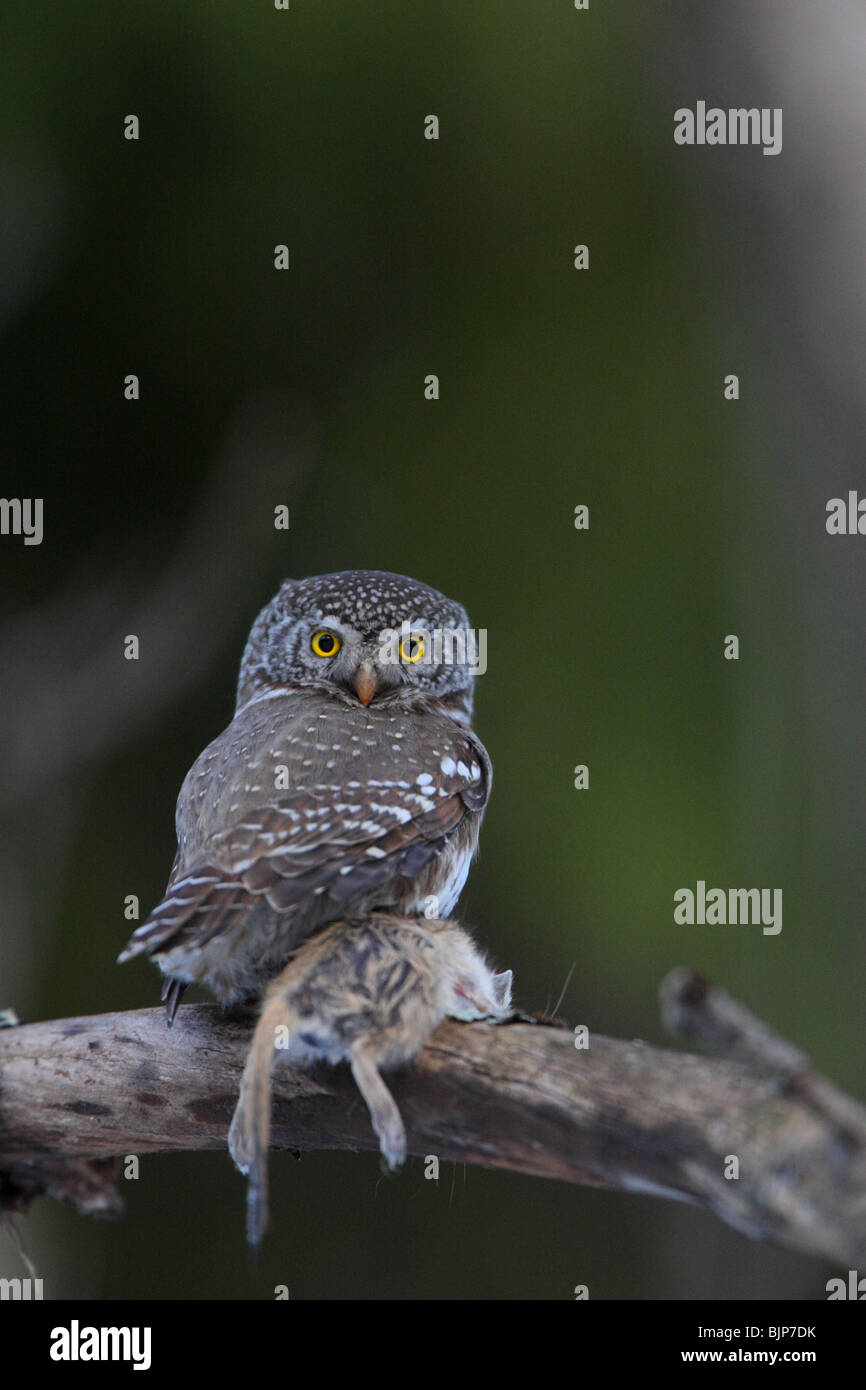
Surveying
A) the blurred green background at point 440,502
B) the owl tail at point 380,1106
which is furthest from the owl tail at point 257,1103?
the blurred green background at point 440,502

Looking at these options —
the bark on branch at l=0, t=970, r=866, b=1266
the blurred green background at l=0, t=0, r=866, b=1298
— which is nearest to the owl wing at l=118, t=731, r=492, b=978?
the bark on branch at l=0, t=970, r=866, b=1266

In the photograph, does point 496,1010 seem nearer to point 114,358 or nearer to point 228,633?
point 228,633

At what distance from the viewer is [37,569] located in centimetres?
472

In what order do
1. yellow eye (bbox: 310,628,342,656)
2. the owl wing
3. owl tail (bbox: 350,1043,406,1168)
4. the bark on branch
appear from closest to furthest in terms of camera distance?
the bark on branch < owl tail (bbox: 350,1043,406,1168) < the owl wing < yellow eye (bbox: 310,628,342,656)

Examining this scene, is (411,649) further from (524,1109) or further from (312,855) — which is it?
(524,1109)

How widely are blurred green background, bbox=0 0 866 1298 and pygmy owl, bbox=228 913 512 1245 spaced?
231 cm

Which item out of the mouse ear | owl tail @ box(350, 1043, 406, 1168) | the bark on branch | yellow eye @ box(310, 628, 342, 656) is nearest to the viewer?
the bark on branch

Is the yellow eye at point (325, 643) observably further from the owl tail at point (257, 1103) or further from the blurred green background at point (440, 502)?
the blurred green background at point (440, 502)

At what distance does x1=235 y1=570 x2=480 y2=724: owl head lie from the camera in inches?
114

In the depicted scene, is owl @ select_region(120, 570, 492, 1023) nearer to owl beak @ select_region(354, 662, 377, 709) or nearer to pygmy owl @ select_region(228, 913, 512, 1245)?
owl beak @ select_region(354, 662, 377, 709)

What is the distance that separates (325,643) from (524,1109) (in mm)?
1368

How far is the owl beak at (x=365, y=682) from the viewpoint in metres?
2.84

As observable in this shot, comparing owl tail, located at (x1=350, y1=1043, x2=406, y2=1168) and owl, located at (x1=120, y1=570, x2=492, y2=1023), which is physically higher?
owl, located at (x1=120, y1=570, x2=492, y2=1023)

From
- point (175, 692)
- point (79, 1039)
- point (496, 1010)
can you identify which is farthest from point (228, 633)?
point (496, 1010)
